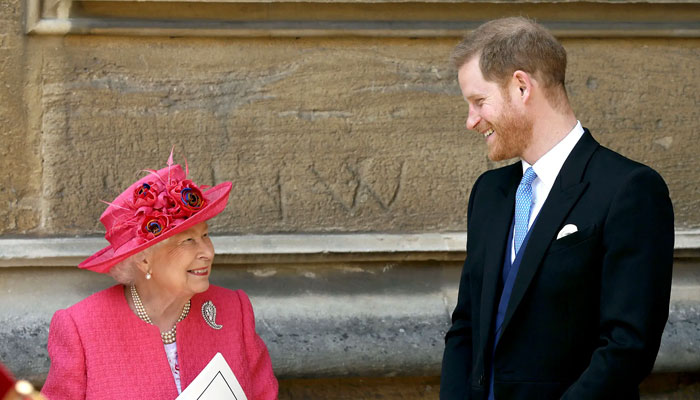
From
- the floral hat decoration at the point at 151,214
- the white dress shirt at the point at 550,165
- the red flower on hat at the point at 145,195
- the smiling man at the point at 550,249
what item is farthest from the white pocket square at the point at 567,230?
the red flower on hat at the point at 145,195

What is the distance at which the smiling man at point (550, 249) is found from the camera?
200cm

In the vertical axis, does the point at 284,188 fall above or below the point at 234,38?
below

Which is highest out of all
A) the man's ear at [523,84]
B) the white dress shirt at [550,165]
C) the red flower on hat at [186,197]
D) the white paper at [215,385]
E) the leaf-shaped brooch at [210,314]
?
the man's ear at [523,84]

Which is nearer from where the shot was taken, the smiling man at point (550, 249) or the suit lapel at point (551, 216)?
the smiling man at point (550, 249)

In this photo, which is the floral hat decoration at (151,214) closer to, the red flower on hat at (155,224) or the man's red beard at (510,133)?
the red flower on hat at (155,224)

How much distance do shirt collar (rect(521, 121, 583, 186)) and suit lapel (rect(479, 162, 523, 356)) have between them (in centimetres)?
12

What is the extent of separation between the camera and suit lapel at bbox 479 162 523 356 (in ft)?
7.30

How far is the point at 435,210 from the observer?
12.0 feet

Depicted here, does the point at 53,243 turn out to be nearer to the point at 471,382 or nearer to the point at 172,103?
the point at 172,103

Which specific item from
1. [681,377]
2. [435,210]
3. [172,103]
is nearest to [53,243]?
[172,103]

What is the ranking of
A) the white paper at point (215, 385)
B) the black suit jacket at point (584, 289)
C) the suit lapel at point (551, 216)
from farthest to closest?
the white paper at point (215, 385), the suit lapel at point (551, 216), the black suit jacket at point (584, 289)

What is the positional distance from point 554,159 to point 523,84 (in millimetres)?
200

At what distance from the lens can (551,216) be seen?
7.03ft

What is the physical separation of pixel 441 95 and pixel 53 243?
161cm
